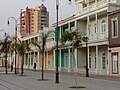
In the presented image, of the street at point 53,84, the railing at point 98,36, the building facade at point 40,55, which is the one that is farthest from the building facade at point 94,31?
the street at point 53,84

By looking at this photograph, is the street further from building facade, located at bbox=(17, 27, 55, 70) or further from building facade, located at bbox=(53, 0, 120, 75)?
building facade, located at bbox=(17, 27, 55, 70)

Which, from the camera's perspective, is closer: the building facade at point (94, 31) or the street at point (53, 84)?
the street at point (53, 84)

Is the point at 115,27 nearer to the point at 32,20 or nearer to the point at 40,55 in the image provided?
the point at 40,55

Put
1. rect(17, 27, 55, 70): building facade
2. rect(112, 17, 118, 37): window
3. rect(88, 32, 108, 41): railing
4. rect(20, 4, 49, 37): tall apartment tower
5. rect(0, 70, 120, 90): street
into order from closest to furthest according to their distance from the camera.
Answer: rect(0, 70, 120, 90): street < rect(112, 17, 118, 37): window < rect(88, 32, 108, 41): railing < rect(17, 27, 55, 70): building facade < rect(20, 4, 49, 37): tall apartment tower

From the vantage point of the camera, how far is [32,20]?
103250 millimetres

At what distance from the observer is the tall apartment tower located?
9041 cm

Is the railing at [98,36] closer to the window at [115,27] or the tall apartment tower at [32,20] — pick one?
the window at [115,27]

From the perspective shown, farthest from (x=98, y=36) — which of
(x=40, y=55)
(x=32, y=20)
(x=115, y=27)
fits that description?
(x=32, y=20)

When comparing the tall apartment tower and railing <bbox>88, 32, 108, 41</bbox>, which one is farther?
the tall apartment tower

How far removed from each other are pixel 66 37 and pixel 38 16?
66631 mm

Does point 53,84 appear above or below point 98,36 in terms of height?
below

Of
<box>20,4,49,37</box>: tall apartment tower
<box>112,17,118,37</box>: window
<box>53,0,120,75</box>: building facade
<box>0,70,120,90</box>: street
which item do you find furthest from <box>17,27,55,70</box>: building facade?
→ <box>0,70,120,90</box>: street

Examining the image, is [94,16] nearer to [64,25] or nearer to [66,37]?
[64,25]

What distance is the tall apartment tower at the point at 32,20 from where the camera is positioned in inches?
3560
